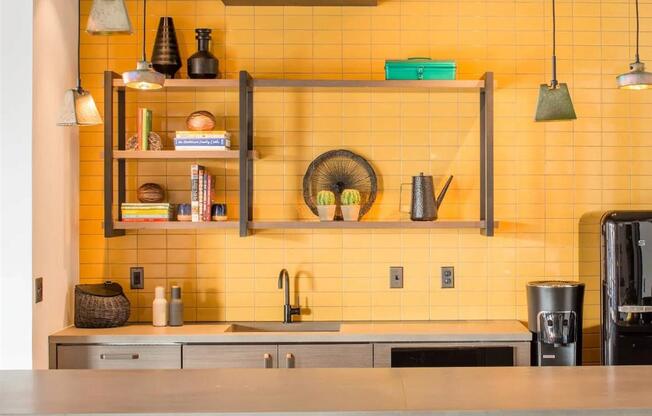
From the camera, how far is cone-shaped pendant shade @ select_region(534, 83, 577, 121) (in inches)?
133

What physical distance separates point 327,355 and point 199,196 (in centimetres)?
102

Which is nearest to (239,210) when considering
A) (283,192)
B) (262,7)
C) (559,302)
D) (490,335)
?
(283,192)

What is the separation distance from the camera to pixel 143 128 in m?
4.01

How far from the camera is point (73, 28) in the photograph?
162 inches

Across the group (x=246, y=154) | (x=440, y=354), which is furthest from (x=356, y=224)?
(x=440, y=354)

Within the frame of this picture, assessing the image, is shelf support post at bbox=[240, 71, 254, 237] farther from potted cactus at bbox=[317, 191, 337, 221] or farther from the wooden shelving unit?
potted cactus at bbox=[317, 191, 337, 221]

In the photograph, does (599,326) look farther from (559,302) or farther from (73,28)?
(73,28)

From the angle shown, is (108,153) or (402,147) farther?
(402,147)

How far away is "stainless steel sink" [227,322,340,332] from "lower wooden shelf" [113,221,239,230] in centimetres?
55

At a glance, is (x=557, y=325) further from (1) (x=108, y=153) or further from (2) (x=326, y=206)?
(1) (x=108, y=153)

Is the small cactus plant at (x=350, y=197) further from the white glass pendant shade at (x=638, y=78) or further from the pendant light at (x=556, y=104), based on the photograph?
the white glass pendant shade at (x=638, y=78)

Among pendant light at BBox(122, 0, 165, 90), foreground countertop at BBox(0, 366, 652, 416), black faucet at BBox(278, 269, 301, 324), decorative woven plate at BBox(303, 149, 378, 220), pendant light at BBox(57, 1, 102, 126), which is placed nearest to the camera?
foreground countertop at BBox(0, 366, 652, 416)

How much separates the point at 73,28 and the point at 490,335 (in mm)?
2587

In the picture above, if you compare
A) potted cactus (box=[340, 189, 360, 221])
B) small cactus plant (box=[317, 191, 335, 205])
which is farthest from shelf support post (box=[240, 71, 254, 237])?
potted cactus (box=[340, 189, 360, 221])
